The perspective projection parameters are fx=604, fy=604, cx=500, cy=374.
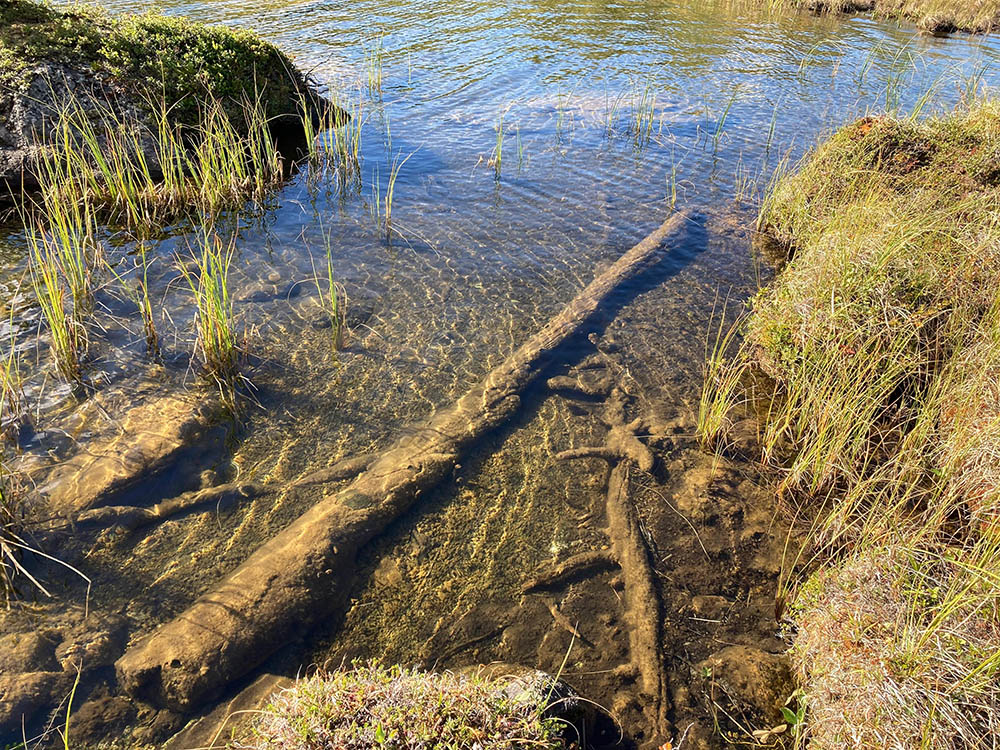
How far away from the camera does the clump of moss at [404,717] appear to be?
9.26ft

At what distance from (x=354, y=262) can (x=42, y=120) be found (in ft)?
18.0

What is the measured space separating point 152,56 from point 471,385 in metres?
8.97

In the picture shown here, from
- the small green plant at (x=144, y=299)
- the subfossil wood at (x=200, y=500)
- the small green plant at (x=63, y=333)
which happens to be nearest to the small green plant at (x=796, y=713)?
the subfossil wood at (x=200, y=500)

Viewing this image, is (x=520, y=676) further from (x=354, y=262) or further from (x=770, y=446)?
(x=354, y=262)

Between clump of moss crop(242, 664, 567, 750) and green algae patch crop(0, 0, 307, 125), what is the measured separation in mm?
9425

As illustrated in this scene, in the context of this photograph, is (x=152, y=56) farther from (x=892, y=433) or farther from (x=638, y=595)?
(x=892, y=433)

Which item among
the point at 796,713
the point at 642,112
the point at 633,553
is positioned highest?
the point at 642,112

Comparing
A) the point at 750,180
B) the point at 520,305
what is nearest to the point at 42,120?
the point at 520,305

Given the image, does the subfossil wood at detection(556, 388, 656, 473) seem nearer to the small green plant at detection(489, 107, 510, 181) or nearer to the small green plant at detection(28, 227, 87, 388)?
the small green plant at detection(28, 227, 87, 388)

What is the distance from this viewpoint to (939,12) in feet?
71.2

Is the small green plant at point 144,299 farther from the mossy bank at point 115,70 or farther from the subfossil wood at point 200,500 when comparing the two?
the mossy bank at point 115,70

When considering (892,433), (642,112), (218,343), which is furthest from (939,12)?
(218,343)

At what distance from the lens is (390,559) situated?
4.54 meters

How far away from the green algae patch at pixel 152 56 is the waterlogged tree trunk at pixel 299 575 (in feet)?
24.5
